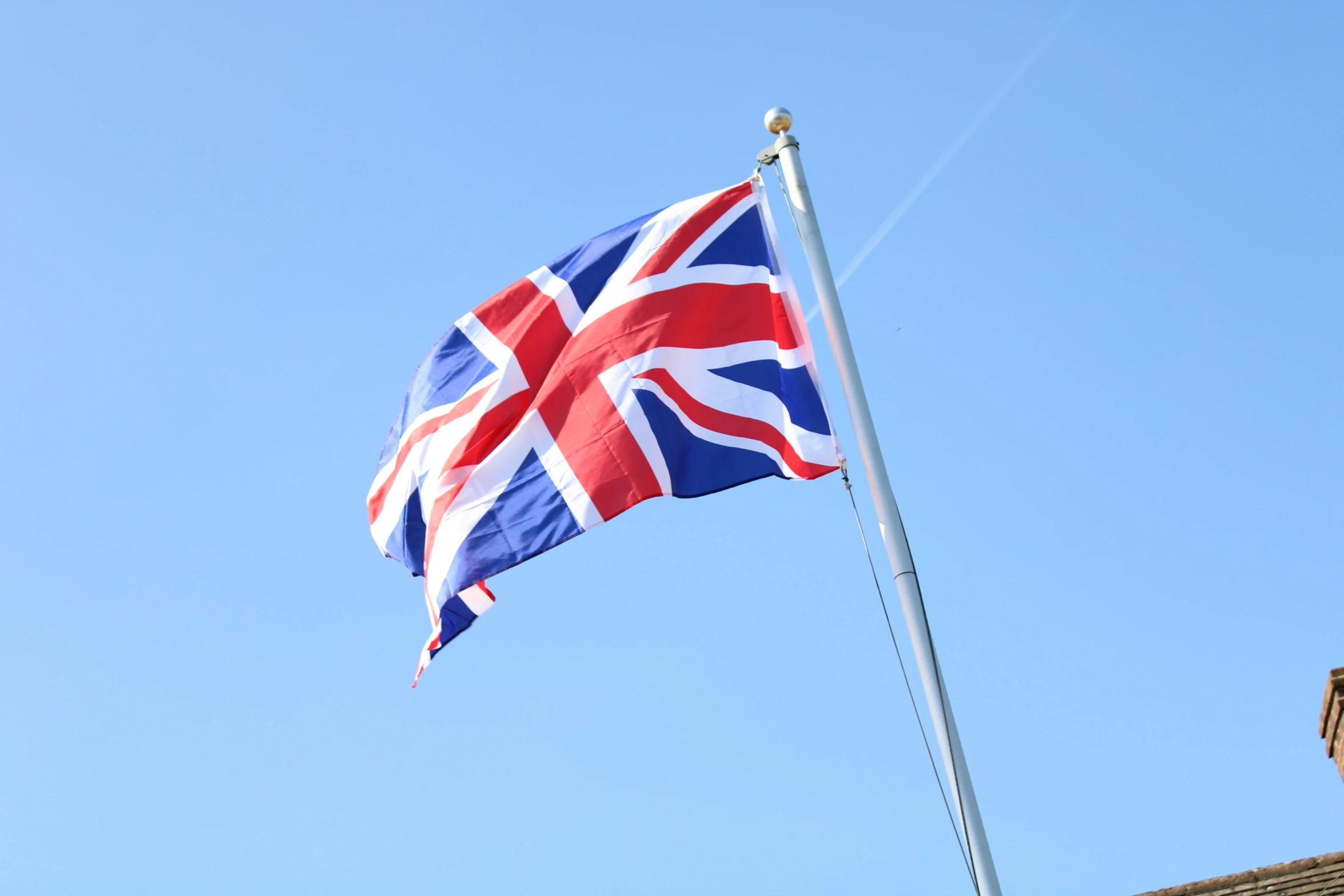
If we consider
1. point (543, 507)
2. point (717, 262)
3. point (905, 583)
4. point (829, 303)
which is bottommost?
point (905, 583)

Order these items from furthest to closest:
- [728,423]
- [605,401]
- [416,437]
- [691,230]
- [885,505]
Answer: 1. [416,437]
2. [691,230]
3. [605,401]
4. [728,423]
5. [885,505]

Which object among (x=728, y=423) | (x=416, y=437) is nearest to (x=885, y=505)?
(x=728, y=423)

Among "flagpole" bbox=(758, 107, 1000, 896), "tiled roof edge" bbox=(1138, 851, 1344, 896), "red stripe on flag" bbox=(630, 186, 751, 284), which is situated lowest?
"tiled roof edge" bbox=(1138, 851, 1344, 896)

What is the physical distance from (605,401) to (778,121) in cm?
244

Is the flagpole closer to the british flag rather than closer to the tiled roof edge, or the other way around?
the british flag

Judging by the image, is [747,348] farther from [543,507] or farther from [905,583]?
[905,583]

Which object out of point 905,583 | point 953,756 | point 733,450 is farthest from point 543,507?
point 953,756

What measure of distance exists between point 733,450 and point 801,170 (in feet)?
6.96

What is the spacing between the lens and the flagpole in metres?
7.11

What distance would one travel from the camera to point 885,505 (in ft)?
26.7

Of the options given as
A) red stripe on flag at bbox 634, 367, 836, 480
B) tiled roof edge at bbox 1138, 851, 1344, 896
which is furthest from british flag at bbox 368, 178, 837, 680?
tiled roof edge at bbox 1138, 851, 1344, 896

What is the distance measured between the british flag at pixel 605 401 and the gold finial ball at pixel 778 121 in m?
0.52

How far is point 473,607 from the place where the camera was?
10172mm

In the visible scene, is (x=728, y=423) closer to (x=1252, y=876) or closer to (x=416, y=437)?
(x=416, y=437)
